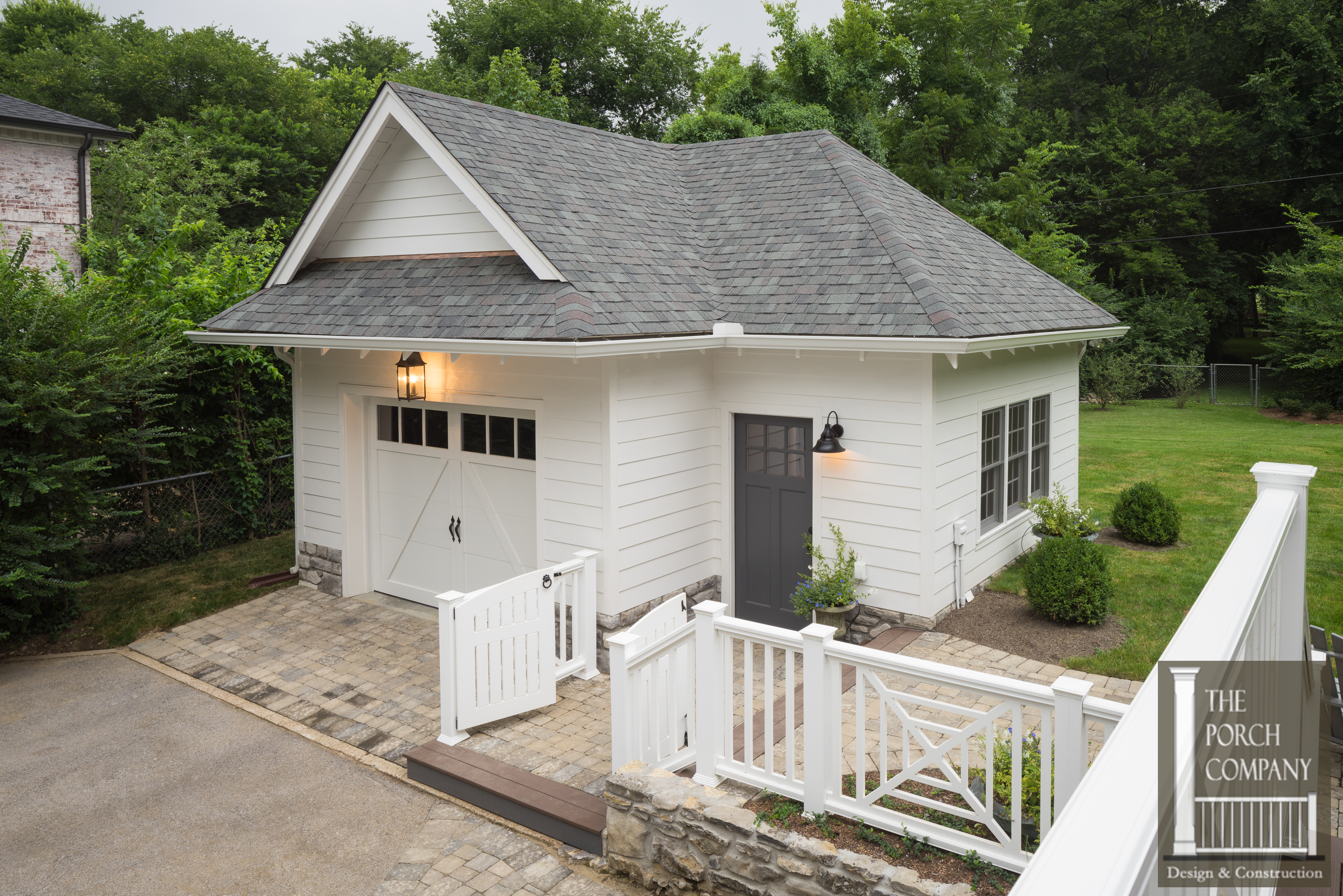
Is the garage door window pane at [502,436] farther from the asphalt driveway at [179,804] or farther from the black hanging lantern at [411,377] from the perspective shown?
the asphalt driveway at [179,804]

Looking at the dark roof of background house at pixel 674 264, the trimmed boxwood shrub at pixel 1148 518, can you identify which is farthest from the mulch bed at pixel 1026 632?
the trimmed boxwood shrub at pixel 1148 518

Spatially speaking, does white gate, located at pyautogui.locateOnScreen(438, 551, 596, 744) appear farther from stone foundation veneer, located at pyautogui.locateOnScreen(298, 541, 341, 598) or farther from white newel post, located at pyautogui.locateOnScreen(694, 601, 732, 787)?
stone foundation veneer, located at pyautogui.locateOnScreen(298, 541, 341, 598)

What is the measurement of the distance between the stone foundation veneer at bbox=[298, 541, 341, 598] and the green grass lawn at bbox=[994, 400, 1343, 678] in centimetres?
764

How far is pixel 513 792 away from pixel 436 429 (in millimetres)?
5034

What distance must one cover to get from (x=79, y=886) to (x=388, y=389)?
19.0 ft

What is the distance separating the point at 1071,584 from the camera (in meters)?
8.45

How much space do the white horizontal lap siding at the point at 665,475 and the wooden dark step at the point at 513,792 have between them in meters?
2.30

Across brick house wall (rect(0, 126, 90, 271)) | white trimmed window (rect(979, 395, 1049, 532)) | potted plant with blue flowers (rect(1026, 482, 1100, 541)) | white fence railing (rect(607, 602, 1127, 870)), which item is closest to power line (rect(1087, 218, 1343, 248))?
white trimmed window (rect(979, 395, 1049, 532))

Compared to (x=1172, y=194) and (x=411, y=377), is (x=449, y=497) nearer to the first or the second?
(x=411, y=377)

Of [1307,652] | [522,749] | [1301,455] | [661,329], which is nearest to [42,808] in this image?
Result: [522,749]

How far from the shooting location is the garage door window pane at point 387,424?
10461mm

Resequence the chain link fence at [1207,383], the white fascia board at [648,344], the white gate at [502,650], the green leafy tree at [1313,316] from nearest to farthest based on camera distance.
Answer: the white gate at [502,650] → the white fascia board at [648,344] → the green leafy tree at [1313,316] → the chain link fence at [1207,383]

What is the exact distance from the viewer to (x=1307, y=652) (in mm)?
4340

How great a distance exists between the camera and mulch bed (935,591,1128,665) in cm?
805
